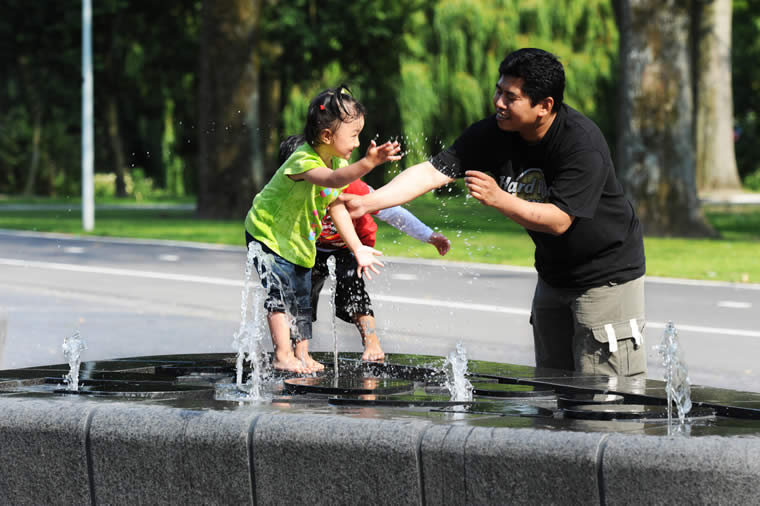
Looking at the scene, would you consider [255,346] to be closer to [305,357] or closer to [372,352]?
[305,357]

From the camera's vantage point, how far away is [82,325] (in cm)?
1027

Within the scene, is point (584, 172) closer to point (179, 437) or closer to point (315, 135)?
point (315, 135)

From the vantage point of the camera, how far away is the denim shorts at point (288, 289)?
17.1 feet

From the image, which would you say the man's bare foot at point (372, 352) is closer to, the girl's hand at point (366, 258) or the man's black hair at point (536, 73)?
the girl's hand at point (366, 258)

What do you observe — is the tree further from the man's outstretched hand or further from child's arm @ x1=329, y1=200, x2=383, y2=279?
child's arm @ x1=329, y1=200, x2=383, y2=279

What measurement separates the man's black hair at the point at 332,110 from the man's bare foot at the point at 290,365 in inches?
35.0

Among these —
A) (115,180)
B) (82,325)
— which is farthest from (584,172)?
(115,180)

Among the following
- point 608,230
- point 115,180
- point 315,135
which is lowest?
point 608,230

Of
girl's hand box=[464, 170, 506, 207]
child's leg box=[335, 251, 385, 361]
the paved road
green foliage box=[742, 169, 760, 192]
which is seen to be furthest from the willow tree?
girl's hand box=[464, 170, 506, 207]

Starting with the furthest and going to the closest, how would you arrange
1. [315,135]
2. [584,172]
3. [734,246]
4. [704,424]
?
[734,246], [315,135], [584,172], [704,424]

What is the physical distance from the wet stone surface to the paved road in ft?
4.21

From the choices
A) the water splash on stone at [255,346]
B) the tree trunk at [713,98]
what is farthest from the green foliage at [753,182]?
the water splash on stone at [255,346]

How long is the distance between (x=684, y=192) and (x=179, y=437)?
17.5 metres

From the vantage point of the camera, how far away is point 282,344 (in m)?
5.16
